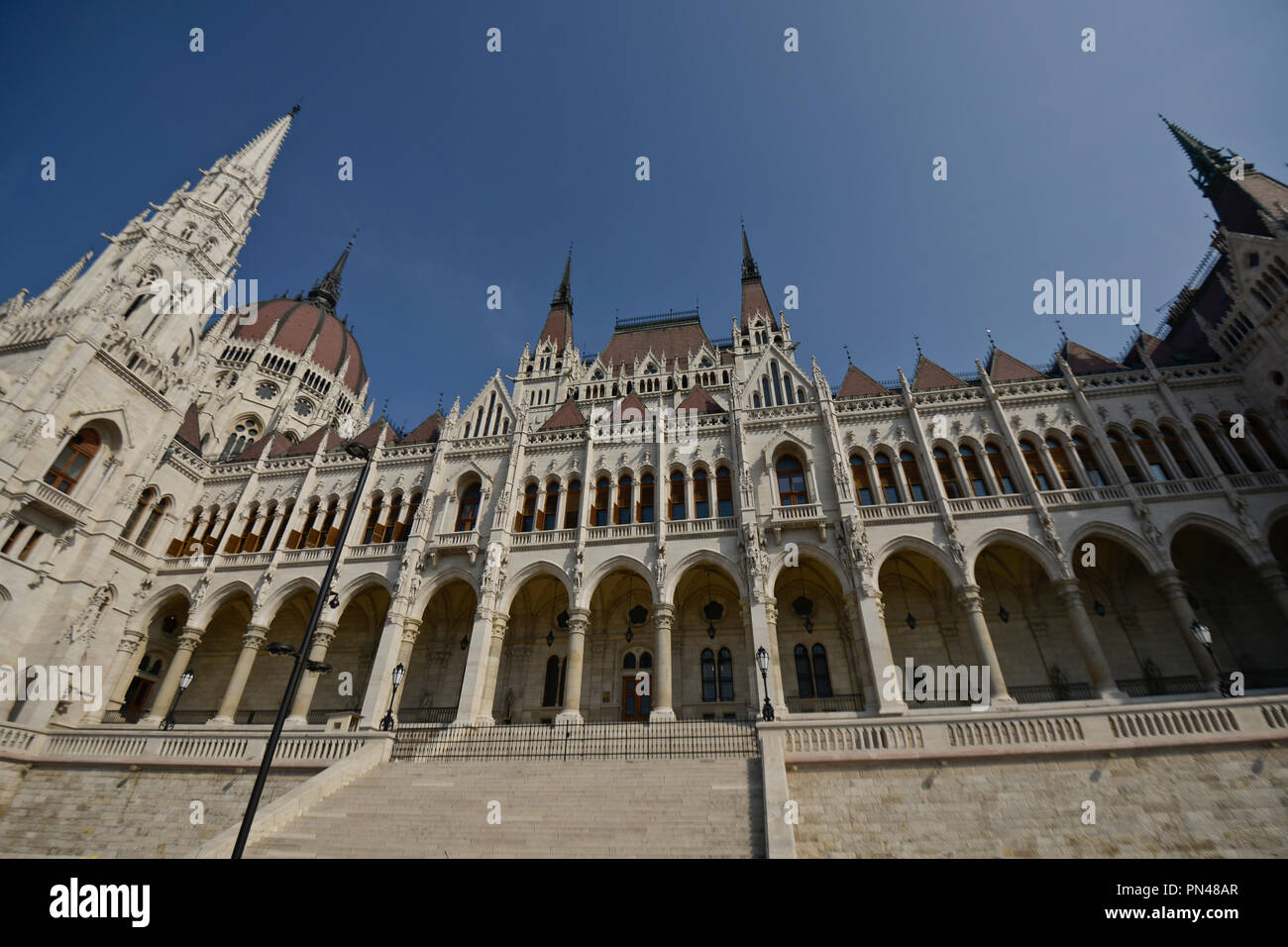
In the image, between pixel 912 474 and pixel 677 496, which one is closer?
pixel 912 474

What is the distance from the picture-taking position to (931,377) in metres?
23.6

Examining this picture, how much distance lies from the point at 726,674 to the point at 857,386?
12.7 meters

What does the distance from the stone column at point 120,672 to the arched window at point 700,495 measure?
21.3 metres

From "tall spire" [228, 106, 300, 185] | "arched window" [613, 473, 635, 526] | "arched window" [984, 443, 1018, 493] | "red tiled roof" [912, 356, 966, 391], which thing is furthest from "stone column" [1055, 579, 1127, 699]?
"tall spire" [228, 106, 300, 185]

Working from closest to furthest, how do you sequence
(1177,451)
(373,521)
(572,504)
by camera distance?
(1177,451) < (572,504) < (373,521)

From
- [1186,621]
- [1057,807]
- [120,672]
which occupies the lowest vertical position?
[1057,807]

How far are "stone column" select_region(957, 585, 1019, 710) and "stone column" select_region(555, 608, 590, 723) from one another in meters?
11.8

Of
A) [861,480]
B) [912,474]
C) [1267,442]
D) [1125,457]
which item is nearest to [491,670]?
[861,480]

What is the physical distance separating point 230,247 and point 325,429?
12442 millimetres

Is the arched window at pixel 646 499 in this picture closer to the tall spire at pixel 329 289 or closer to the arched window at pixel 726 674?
the arched window at pixel 726 674

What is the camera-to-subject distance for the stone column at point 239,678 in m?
19.4

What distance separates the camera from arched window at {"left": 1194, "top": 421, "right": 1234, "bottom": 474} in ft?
62.8

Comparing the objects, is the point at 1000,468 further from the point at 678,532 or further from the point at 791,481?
the point at 678,532
